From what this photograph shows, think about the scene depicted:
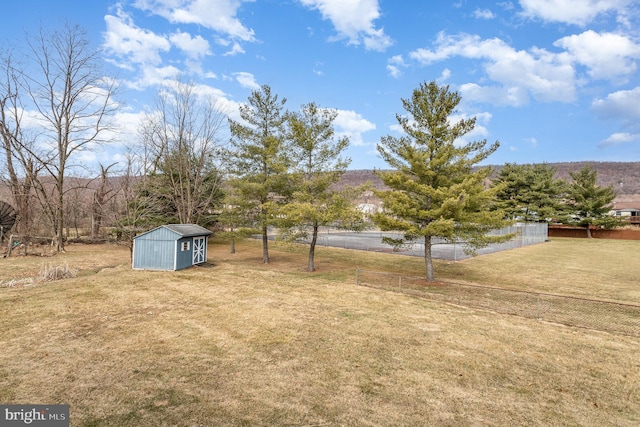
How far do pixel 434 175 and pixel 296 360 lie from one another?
441 inches

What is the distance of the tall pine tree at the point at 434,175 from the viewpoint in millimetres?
14617

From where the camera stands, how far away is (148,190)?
95.0 ft

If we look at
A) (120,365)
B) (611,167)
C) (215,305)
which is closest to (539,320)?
(215,305)

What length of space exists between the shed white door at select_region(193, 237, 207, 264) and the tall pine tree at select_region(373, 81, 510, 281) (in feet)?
37.5

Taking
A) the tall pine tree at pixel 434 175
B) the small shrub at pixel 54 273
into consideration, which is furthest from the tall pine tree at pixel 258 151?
the small shrub at pixel 54 273

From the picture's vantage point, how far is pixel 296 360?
24.2 feet

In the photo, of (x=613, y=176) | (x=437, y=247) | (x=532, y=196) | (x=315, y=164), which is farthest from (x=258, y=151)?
(x=613, y=176)

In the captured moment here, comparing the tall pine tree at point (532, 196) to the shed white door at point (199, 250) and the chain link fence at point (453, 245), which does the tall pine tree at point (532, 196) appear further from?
the shed white door at point (199, 250)

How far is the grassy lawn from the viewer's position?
5.48 m

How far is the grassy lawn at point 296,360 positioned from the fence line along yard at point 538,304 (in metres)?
1.05

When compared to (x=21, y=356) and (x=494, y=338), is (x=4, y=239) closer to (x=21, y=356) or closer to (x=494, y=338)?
(x=21, y=356)

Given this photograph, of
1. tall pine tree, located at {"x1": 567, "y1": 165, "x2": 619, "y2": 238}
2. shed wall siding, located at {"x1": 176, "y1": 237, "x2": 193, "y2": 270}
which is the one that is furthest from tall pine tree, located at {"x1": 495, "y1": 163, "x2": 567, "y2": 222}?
shed wall siding, located at {"x1": 176, "y1": 237, "x2": 193, "y2": 270}

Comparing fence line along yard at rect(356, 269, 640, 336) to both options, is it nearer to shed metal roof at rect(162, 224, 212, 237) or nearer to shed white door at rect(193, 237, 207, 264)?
shed metal roof at rect(162, 224, 212, 237)

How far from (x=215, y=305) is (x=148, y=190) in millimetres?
21298
